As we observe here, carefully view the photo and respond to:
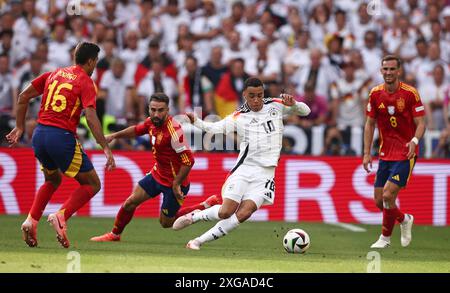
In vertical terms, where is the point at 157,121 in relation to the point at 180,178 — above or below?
above

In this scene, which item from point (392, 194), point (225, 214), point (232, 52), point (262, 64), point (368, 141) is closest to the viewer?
point (225, 214)

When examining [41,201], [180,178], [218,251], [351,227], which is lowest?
[351,227]

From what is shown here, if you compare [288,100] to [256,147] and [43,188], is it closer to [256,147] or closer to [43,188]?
[256,147]

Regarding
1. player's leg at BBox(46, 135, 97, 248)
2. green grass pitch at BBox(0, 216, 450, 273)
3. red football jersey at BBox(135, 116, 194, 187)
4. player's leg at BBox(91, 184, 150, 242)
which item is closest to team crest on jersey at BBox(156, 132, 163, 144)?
red football jersey at BBox(135, 116, 194, 187)

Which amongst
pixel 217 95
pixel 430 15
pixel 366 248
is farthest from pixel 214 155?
pixel 430 15

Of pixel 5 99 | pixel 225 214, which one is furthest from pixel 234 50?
pixel 225 214

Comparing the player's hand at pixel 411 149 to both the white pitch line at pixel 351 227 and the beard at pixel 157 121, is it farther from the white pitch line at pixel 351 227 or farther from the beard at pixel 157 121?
the white pitch line at pixel 351 227

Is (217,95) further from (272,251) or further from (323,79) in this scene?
(272,251)

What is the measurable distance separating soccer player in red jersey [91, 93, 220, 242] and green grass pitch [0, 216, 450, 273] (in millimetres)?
363

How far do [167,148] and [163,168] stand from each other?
36 cm

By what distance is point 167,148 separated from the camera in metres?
12.8

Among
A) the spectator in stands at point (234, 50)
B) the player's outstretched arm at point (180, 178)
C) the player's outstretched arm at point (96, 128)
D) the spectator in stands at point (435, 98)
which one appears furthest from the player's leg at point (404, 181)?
the spectator in stands at point (234, 50)

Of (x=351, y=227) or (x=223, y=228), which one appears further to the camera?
(x=351, y=227)

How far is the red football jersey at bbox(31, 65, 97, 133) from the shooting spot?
11219 mm
